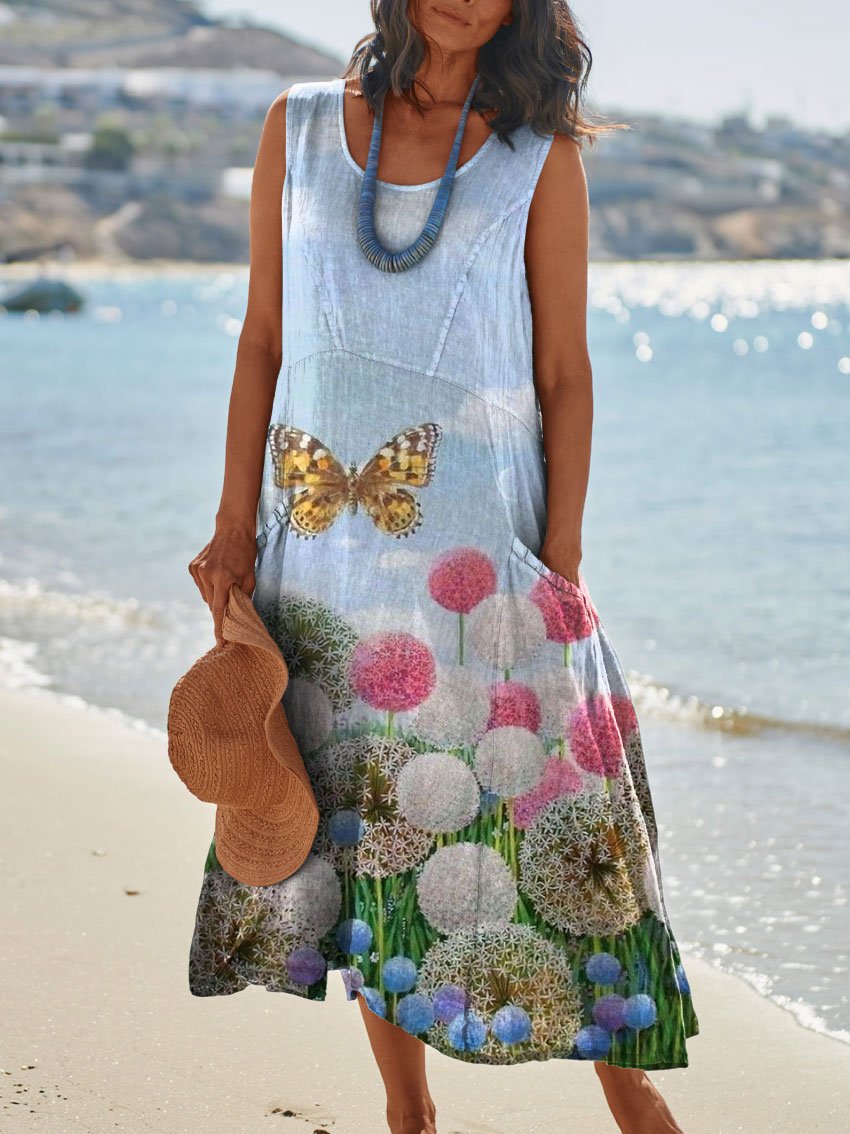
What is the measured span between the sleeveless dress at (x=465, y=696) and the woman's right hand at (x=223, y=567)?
134 mm

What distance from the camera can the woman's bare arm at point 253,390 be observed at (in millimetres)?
1948

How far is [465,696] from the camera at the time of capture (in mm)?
1846

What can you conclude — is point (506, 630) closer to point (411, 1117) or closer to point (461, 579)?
point (461, 579)

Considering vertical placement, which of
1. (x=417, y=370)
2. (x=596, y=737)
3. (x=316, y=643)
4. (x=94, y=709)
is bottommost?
(x=596, y=737)

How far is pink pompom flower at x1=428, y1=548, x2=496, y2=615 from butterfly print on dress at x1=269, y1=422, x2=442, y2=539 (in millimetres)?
57

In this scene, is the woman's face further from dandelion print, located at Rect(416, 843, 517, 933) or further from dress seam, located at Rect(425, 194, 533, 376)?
dandelion print, located at Rect(416, 843, 517, 933)

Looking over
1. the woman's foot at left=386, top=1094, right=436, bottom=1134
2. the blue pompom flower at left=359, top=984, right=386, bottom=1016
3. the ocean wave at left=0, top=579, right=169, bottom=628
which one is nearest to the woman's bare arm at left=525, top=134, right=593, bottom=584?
the blue pompom flower at left=359, top=984, right=386, bottom=1016

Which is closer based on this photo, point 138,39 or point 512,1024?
point 512,1024

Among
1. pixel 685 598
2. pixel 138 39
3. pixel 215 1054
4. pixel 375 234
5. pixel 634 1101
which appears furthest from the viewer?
pixel 138 39

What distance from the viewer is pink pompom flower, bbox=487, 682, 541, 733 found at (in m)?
1.84

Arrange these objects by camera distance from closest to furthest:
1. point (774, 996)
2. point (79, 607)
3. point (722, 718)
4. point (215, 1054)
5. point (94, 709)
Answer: point (215, 1054), point (774, 996), point (94, 709), point (722, 718), point (79, 607)

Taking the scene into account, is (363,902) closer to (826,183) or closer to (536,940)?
(536,940)

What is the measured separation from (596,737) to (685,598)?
591cm

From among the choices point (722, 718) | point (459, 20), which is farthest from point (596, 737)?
point (722, 718)
